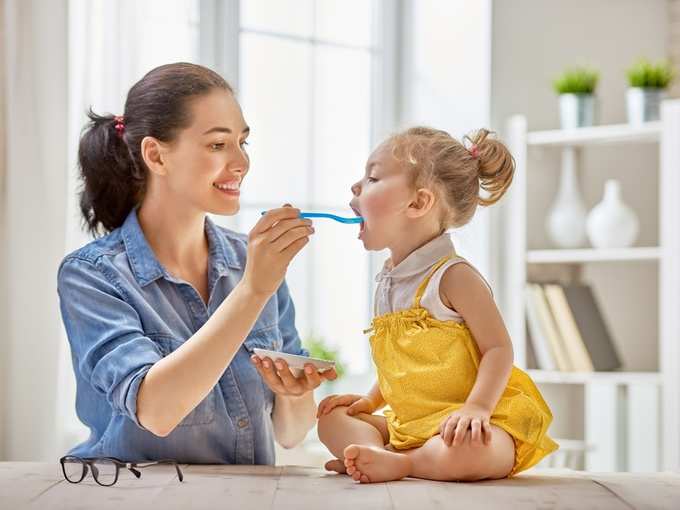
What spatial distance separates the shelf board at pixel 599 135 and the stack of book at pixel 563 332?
0.53 metres

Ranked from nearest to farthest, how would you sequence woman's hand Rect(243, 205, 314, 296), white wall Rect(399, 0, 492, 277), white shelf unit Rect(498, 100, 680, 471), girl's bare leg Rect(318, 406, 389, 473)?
woman's hand Rect(243, 205, 314, 296)
girl's bare leg Rect(318, 406, 389, 473)
white shelf unit Rect(498, 100, 680, 471)
white wall Rect(399, 0, 492, 277)

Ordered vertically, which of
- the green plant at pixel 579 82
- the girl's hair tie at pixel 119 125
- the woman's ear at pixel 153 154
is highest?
the green plant at pixel 579 82

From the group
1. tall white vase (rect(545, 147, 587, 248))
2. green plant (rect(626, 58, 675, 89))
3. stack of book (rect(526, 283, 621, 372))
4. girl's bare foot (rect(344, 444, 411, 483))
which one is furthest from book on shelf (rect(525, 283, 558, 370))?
girl's bare foot (rect(344, 444, 411, 483))

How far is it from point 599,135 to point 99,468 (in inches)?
97.5

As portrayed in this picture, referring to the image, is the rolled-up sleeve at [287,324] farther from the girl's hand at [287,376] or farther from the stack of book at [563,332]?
the stack of book at [563,332]

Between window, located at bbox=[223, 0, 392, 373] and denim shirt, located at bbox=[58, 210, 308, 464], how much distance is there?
1.46m

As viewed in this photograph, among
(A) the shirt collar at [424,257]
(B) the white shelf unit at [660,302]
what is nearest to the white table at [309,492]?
(A) the shirt collar at [424,257]

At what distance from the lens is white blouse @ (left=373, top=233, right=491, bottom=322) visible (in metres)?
1.60

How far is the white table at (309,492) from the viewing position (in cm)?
125

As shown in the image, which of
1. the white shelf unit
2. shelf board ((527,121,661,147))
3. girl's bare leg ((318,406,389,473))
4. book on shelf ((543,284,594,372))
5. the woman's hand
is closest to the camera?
the woman's hand

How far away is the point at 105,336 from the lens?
161 centimetres

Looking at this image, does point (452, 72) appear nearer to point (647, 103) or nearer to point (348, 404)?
→ point (647, 103)

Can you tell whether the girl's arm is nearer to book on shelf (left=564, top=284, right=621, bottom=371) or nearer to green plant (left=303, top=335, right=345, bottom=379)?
green plant (left=303, top=335, right=345, bottom=379)

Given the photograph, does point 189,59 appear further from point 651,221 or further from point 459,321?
point 651,221
